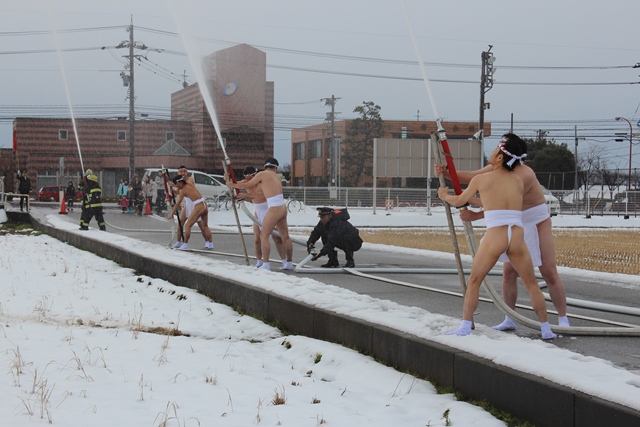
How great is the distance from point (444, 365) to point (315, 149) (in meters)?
72.1

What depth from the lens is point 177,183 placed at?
16.8 metres

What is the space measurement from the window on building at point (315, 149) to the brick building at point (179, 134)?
38.8ft

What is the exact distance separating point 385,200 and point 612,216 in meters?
12.7

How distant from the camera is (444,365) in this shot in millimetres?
5438

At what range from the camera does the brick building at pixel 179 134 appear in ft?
199

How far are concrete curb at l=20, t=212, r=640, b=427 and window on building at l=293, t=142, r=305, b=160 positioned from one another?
70.8 m

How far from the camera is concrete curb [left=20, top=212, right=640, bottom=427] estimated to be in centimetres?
421

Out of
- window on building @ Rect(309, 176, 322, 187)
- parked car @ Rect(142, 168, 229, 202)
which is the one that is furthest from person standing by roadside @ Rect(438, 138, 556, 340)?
window on building @ Rect(309, 176, 322, 187)

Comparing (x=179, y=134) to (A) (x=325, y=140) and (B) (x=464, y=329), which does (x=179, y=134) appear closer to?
(A) (x=325, y=140)

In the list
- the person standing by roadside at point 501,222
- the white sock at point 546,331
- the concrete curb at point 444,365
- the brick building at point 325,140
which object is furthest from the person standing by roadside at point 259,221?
the brick building at point 325,140

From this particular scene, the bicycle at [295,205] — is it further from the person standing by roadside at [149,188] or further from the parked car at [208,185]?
the person standing by roadside at [149,188]

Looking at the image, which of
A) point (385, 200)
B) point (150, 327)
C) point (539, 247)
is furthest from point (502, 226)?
point (385, 200)

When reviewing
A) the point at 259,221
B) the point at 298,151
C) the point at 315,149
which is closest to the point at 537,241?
the point at 259,221

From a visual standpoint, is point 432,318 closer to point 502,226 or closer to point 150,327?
point 502,226
